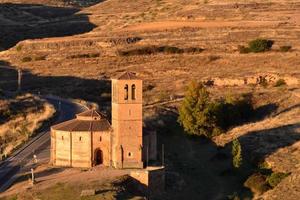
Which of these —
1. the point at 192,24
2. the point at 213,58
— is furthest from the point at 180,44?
the point at 192,24

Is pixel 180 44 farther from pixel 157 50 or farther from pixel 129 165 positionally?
pixel 129 165

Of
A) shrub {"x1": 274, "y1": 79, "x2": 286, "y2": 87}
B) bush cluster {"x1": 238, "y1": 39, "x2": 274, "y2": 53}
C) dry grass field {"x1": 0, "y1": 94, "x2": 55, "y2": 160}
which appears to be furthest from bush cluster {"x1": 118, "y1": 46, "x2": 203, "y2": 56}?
dry grass field {"x1": 0, "y1": 94, "x2": 55, "y2": 160}

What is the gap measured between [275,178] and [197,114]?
12355mm

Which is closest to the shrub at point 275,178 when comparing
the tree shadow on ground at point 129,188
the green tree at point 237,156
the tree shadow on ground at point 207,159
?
the tree shadow on ground at point 207,159

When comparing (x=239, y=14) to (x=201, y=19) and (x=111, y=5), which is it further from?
(x=111, y=5)

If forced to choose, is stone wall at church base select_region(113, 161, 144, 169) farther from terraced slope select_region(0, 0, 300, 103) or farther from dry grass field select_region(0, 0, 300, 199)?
terraced slope select_region(0, 0, 300, 103)

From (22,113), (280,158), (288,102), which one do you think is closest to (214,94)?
(288,102)

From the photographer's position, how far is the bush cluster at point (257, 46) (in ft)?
284

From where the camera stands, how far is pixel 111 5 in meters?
140

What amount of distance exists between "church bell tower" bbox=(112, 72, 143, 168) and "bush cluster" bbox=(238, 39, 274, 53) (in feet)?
149

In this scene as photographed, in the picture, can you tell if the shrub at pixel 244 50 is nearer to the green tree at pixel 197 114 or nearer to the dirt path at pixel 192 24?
the dirt path at pixel 192 24

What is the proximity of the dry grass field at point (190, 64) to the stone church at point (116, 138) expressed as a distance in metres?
2.56

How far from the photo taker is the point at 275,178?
43.1 metres

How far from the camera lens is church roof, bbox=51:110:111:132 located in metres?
43.4
